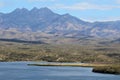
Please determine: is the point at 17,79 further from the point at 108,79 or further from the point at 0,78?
the point at 108,79

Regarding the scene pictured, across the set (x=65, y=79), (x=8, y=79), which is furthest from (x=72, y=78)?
(x=8, y=79)

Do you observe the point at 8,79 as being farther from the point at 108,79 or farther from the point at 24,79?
the point at 108,79

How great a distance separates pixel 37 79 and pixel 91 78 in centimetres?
2597

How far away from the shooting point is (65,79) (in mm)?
185875

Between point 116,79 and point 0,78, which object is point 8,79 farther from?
point 116,79

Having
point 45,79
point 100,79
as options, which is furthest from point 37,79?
point 100,79

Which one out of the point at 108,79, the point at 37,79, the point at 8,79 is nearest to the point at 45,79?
the point at 37,79

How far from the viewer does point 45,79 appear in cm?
18512

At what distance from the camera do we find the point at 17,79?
183 metres

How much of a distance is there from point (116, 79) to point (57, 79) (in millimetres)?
27813

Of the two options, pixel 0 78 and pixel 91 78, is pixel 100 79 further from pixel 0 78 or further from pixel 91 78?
pixel 0 78

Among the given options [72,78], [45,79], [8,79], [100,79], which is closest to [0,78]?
[8,79]

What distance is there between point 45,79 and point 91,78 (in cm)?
2218

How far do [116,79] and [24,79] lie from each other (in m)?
43.1
